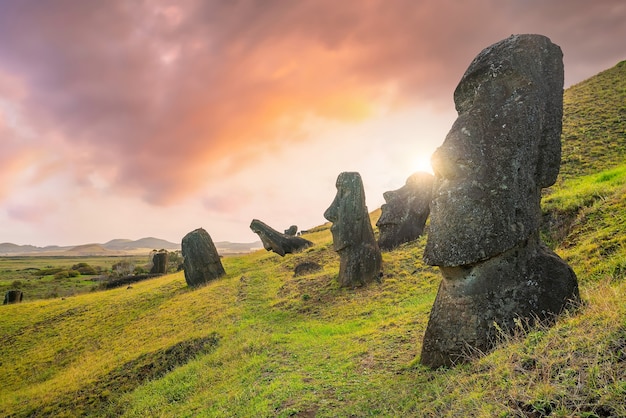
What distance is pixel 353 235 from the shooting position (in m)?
18.5

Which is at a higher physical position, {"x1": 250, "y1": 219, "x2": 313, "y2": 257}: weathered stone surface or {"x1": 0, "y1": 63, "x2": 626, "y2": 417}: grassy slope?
{"x1": 250, "y1": 219, "x2": 313, "y2": 257}: weathered stone surface

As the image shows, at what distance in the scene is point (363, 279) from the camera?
17.8 metres

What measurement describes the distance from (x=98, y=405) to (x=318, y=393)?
29.7ft

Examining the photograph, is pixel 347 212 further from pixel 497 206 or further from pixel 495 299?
pixel 495 299

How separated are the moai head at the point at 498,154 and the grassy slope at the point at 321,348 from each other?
1.88m

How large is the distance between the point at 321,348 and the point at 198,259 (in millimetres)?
18532

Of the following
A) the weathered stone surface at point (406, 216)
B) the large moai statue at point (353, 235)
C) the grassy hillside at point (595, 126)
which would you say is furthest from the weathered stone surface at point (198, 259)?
the grassy hillside at point (595, 126)

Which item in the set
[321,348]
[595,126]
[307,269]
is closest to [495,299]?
[321,348]

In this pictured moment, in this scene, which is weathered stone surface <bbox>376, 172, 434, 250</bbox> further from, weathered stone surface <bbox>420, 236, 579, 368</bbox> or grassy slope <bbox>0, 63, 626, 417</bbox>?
weathered stone surface <bbox>420, 236, 579, 368</bbox>

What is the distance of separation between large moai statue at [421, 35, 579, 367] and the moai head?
2 cm

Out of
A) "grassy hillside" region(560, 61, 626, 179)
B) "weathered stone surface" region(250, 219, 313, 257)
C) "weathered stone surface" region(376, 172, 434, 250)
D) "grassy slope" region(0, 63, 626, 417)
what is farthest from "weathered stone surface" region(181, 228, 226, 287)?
A: "grassy hillside" region(560, 61, 626, 179)

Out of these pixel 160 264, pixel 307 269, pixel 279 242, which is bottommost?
pixel 307 269

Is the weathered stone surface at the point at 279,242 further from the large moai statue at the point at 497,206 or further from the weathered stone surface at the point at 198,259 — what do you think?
the large moai statue at the point at 497,206

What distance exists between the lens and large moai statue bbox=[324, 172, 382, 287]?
1797 cm
